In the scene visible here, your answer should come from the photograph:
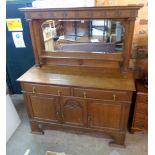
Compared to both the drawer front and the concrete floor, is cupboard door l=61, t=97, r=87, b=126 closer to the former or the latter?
the concrete floor

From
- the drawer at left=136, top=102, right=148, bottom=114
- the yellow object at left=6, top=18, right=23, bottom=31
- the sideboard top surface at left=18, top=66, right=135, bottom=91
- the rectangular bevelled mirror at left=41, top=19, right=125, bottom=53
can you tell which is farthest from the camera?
the yellow object at left=6, top=18, right=23, bottom=31

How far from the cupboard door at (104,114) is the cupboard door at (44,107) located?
0.38m

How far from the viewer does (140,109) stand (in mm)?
1793

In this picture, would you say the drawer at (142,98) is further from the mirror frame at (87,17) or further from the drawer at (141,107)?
the mirror frame at (87,17)

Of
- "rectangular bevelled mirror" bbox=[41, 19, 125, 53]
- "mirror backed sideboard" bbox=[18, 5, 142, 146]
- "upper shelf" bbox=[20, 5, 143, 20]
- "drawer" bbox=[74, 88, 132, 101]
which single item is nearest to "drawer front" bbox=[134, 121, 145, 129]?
"mirror backed sideboard" bbox=[18, 5, 142, 146]

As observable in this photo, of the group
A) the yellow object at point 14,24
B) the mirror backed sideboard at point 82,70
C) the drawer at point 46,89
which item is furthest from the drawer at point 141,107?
the yellow object at point 14,24

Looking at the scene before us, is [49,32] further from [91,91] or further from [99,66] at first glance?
[91,91]

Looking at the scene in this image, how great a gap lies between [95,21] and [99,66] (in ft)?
1.55

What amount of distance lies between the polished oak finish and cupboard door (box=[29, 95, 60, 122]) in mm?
880

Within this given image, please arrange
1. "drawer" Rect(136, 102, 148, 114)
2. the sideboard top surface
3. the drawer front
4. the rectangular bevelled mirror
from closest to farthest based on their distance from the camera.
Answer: the sideboard top surface → the rectangular bevelled mirror → "drawer" Rect(136, 102, 148, 114) → the drawer front

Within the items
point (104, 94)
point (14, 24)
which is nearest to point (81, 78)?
point (104, 94)

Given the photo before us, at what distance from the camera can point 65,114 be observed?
5.79 feet

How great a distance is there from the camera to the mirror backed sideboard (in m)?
1.51
